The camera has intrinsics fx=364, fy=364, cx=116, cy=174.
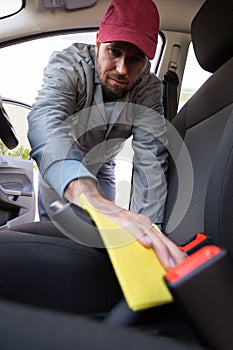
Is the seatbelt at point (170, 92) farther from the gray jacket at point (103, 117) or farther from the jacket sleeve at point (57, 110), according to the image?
the jacket sleeve at point (57, 110)

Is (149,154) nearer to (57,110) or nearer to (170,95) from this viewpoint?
(57,110)

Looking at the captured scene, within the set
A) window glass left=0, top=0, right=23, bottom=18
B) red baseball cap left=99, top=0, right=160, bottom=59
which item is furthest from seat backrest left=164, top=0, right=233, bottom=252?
window glass left=0, top=0, right=23, bottom=18

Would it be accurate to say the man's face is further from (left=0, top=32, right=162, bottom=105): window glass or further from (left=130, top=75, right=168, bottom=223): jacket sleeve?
(left=0, top=32, right=162, bottom=105): window glass

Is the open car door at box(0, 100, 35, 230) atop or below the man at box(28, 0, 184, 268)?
below

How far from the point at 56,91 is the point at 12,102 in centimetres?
119

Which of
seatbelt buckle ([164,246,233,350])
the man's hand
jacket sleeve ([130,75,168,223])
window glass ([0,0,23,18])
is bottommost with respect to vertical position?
jacket sleeve ([130,75,168,223])

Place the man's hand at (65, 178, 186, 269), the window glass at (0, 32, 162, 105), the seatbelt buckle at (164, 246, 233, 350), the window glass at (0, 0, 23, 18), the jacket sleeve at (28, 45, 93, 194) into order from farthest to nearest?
the window glass at (0, 32, 162, 105) < the window glass at (0, 0, 23, 18) < the jacket sleeve at (28, 45, 93, 194) < the man's hand at (65, 178, 186, 269) < the seatbelt buckle at (164, 246, 233, 350)

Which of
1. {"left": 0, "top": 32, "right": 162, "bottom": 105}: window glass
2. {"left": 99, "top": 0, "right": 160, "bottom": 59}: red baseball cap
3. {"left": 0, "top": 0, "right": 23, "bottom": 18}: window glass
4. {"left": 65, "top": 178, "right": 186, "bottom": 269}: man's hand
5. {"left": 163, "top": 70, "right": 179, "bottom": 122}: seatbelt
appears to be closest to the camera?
{"left": 65, "top": 178, "right": 186, "bottom": 269}: man's hand

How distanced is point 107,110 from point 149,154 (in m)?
0.19

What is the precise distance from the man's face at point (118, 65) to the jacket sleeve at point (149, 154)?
106mm

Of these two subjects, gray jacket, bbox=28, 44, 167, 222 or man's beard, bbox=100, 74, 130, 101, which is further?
man's beard, bbox=100, 74, 130, 101

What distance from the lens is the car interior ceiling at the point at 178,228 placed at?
0.36 m

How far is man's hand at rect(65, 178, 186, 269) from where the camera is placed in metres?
0.48

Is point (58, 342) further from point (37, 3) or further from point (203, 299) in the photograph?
point (37, 3)
